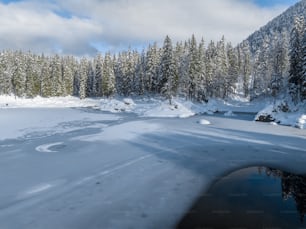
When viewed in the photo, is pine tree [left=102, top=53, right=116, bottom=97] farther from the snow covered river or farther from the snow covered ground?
the snow covered river

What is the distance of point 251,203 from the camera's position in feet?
29.4

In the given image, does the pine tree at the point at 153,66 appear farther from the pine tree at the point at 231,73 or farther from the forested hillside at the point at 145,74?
the pine tree at the point at 231,73

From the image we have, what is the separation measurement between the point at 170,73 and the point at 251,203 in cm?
4879

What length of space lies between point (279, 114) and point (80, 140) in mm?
24849

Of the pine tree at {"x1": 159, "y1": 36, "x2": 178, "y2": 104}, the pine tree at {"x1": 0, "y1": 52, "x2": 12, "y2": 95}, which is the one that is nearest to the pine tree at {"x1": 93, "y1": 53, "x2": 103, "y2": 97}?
the pine tree at {"x1": 0, "y1": 52, "x2": 12, "y2": 95}

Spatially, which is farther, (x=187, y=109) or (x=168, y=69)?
(x=168, y=69)

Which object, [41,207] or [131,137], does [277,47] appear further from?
[41,207]

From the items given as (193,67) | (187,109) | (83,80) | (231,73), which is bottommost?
(187,109)

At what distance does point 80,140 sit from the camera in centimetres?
1866

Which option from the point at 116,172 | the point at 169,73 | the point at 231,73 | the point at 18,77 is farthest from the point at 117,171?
the point at 18,77

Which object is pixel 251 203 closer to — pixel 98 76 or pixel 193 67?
pixel 193 67

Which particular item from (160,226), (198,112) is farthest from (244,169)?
(198,112)

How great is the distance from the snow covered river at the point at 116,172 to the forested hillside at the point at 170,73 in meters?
39.2

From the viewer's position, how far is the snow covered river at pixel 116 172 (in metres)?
7.88
